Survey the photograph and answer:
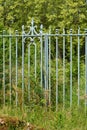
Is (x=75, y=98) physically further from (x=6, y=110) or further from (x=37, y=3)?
(x=37, y=3)

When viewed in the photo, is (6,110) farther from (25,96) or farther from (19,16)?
(19,16)

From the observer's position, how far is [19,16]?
1686 centimetres

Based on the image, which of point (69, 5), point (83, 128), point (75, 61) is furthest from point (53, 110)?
point (69, 5)

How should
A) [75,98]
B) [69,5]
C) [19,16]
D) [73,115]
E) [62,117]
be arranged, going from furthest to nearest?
[19,16] → [69,5] → [75,98] → [73,115] → [62,117]

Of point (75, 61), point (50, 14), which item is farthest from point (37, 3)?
point (75, 61)

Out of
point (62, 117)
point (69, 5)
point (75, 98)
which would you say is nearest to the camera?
point (62, 117)

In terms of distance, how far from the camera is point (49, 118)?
7004mm

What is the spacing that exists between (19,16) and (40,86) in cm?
922

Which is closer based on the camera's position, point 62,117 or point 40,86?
point 62,117

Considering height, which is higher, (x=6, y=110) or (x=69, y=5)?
(x=69, y=5)

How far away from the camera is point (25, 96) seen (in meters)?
8.08

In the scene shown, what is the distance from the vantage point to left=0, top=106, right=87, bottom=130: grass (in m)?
6.42

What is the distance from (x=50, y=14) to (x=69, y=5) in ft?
2.64

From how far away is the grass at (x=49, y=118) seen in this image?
6422 mm
